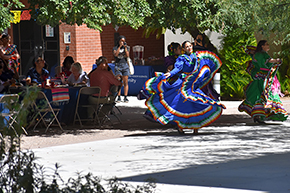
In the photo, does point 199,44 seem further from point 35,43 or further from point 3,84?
point 35,43

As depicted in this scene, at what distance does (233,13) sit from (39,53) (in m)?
13.2

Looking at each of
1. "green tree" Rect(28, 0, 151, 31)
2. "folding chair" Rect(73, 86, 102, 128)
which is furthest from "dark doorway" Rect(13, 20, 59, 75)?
"green tree" Rect(28, 0, 151, 31)

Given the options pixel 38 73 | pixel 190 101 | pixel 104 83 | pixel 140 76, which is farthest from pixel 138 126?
pixel 140 76

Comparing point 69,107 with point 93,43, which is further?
point 93,43

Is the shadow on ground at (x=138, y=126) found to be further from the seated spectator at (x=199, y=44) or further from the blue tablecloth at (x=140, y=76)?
the blue tablecloth at (x=140, y=76)

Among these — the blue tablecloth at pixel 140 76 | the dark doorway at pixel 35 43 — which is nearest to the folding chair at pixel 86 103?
the blue tablecloth at pixel 140 76

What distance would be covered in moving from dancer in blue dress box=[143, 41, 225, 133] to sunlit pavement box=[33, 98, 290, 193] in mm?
303

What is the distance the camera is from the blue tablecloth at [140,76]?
18969 mm

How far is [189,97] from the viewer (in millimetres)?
10570

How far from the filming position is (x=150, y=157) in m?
8.32

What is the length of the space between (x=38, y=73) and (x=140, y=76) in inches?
295

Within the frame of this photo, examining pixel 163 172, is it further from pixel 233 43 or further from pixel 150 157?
pixel 233 43

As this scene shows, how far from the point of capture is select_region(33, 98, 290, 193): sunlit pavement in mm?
6508

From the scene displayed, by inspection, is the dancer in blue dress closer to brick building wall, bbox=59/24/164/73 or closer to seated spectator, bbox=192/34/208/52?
seated spectator, bbox=192/34/208/52
